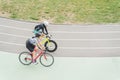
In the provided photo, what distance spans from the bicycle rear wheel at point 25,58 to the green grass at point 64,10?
4.48 metres

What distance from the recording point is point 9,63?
47.0 feet

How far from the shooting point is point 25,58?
1413 centimetres

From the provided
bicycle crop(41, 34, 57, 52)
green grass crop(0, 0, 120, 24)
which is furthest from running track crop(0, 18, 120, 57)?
green grass crop(0, 0, 120, 24)

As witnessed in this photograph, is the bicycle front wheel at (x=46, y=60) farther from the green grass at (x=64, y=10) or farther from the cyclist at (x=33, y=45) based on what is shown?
the green grass at (x=64, y=10)

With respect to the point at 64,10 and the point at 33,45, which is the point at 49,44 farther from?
the point at 64,10

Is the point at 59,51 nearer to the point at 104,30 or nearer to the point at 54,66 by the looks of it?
the point at 54,66

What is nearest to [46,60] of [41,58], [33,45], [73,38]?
[41,58]

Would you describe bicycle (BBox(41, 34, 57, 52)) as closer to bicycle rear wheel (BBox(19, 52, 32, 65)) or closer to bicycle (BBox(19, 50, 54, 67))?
bicycle (BBox(19, 50, 54, 67))

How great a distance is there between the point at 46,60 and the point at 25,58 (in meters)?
0.95

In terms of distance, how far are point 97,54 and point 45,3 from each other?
6.46 metres

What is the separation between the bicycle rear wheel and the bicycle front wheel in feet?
1.71

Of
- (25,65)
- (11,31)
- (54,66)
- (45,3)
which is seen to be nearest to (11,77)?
(25,65)

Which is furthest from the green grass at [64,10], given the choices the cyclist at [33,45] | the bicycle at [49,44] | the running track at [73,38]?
the cyclist at [33,45]

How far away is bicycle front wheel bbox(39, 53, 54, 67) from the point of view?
14.1 meters
